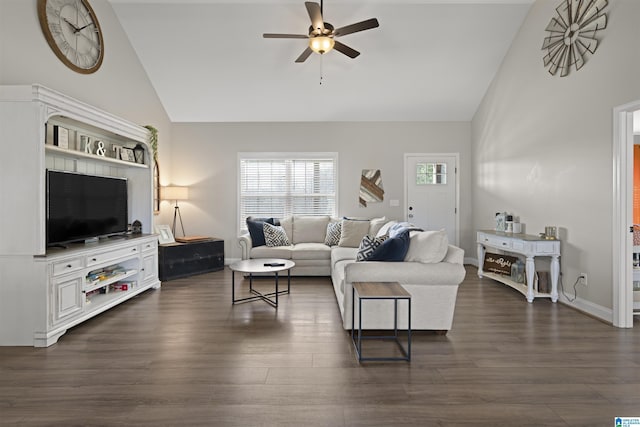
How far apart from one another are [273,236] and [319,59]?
2.80 meters

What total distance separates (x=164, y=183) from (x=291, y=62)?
3.01m

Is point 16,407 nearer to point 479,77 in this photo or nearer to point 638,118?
point 479,77

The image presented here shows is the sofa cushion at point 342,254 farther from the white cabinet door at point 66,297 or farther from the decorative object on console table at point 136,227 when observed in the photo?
the white cabinet door at point 66,297

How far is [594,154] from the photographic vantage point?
361 cm

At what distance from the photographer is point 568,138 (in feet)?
13.0

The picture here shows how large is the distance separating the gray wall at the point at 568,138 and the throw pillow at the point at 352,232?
7.03ft

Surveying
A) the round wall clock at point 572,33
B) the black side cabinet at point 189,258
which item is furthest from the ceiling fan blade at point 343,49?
the black side cabinet at point 189,258

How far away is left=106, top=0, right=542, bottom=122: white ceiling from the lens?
475cm

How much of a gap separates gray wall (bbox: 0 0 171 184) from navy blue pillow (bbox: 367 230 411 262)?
3704mm

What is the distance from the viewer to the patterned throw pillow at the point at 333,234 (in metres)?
5.86

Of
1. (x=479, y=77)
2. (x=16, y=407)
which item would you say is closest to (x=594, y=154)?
(x=479, y=77)

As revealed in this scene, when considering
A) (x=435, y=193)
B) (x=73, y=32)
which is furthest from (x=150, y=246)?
(x=435, y=193)

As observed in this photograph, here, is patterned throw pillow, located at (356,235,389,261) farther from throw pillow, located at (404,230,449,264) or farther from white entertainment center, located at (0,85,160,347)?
white entertainment center, located at (0,85,160,347)

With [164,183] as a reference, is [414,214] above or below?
below
